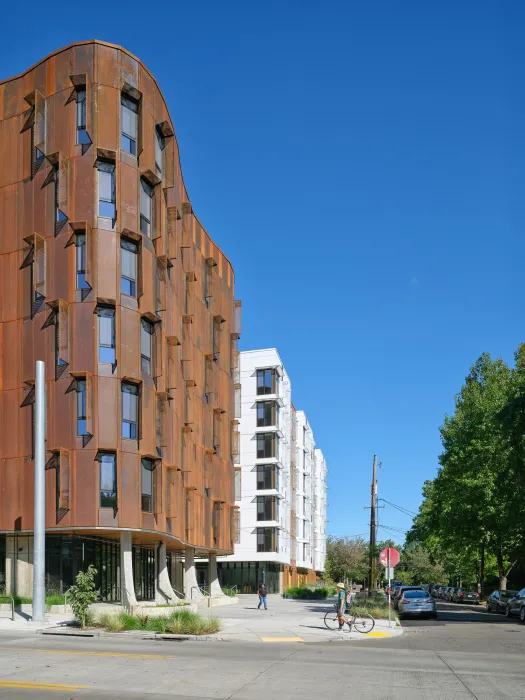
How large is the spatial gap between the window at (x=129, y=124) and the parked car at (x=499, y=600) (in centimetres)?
3010

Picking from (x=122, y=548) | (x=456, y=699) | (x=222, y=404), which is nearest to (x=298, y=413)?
(x=222, y=404)

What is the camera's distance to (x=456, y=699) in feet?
44.3

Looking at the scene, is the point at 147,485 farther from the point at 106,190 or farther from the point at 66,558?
the point at 106,190

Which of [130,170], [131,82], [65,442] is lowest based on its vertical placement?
[65,442]

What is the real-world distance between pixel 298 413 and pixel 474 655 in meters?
85.4

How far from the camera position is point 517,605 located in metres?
41.4

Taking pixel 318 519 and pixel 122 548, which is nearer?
pixel 122 548

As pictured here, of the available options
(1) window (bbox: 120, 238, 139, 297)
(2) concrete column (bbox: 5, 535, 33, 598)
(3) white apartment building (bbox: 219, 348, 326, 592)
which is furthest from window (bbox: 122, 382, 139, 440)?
(3) white apartment building (bbox: 219, 348, 326, 592)

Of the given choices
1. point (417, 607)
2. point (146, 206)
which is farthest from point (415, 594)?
point (146, 206)

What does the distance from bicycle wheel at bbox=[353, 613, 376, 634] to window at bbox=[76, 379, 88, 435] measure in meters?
13.3

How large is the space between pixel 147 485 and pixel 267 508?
44.6 m

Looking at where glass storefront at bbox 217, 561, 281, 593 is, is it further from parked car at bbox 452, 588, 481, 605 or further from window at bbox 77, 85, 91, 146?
window at bbox 77, 85, 91, 146

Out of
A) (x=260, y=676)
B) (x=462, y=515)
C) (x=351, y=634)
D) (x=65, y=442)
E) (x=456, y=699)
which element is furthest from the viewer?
(x=462, y=515)

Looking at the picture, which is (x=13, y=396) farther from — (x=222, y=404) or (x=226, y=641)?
(x=222, y=404)
